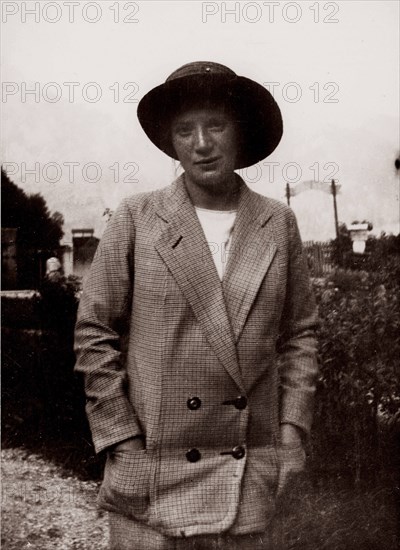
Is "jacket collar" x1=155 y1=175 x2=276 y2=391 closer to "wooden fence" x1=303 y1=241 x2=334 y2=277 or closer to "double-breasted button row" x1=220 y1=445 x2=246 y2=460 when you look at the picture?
"double-breasted button row" x1=220 y1=445 x2=246 y2=460

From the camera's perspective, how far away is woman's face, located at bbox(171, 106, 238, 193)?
2.02 m

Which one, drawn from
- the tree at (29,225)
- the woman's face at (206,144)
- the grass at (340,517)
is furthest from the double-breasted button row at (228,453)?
the tree at (29,225)

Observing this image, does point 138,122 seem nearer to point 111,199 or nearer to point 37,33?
point 111,199

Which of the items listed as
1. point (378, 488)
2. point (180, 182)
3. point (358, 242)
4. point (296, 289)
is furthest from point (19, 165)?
point (378, 488)

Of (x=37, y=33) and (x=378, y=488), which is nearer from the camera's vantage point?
(x=37, y=33)

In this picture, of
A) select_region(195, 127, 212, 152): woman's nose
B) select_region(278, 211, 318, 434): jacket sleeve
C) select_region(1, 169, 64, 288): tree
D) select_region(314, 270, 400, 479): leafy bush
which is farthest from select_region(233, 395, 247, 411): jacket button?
Result: select_region(1, 169, 64, 288): tree

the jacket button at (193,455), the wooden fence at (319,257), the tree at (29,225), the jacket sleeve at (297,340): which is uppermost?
the tree at (29,225)

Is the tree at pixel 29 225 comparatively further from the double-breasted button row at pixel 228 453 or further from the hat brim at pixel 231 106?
the double-breasted button row at pixel 228 453

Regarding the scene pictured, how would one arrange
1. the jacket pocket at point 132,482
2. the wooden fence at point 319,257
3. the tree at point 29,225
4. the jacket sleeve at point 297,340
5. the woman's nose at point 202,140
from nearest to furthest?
the jacket pocket at point 132,482
the woman's nose at point 202,140
the jacket sleeve at point 297,340
the tree at point 29,225
the wooden fence at point 319,257

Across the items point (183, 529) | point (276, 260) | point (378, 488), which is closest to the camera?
point (183, 529)

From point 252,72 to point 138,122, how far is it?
510 mm

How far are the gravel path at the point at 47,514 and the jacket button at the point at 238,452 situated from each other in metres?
0.92

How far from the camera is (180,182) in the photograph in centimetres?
209

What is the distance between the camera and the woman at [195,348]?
6.25 feet
